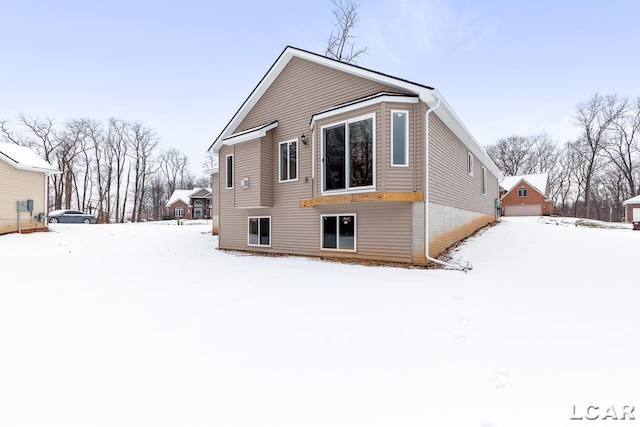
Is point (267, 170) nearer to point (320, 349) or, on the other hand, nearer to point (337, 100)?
point (337, 100)

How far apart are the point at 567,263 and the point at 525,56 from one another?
590 inches

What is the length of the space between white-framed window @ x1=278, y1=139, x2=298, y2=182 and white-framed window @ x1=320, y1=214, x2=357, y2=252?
6.92 feet

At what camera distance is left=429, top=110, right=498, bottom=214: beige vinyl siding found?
8844 mm

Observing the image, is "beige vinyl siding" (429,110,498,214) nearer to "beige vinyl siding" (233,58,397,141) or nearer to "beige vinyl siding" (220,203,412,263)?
"beige vinyl siding" (220,203,412,263)

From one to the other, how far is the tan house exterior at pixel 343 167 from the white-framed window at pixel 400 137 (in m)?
0.03

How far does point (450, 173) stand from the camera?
10.4 metres

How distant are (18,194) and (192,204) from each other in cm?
3129

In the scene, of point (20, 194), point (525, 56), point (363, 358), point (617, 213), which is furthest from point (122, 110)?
point (617, 213)

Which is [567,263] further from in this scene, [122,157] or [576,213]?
[122,157]

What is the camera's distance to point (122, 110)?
41438 millimetres

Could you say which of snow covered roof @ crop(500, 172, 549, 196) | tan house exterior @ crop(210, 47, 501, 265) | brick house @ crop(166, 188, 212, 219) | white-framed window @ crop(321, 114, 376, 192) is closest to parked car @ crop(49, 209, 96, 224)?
brick house @ crop(166, 188, 212, 219)

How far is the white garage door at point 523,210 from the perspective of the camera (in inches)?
1272

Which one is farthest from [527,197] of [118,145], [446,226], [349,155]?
[118,145]

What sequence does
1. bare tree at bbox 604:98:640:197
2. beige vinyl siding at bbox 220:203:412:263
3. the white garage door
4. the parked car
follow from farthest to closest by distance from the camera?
1. bare tree at bbox 604:98:640:197
2. the white garage door
3. the parked car
4. beige vinyl siding at bbox 220:203:412:263
